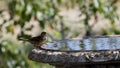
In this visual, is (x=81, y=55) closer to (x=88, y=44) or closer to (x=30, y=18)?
(x=88, y=44)

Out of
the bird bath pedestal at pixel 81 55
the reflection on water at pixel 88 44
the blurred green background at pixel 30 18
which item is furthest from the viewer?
the blurred green background at pixel 30 18

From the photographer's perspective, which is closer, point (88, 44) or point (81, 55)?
point (81, 55)

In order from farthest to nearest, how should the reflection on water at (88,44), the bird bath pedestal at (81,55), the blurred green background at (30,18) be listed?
the blurred green background at (30,18), the reflection on water at (88,44), the bird bath pedestal at (81,55)

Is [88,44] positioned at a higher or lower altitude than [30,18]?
lower

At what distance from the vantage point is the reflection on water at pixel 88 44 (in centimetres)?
445

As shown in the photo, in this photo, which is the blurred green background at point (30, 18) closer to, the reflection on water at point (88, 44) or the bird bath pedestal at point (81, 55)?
the reflection on water at point (88, 44)

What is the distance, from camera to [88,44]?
467 cm

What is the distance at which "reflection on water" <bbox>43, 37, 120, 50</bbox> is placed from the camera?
4449 mm

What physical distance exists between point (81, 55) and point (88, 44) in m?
0.52

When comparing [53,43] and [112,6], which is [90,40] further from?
[112,6]

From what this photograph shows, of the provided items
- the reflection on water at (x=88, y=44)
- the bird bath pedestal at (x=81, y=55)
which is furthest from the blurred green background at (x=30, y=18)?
the bird bath pedestal at (x=81, y=55)

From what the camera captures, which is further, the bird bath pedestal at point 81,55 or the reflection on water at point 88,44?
the reflection on water at point 88,44

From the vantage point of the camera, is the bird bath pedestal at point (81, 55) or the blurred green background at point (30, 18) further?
the blurred green background at point (30, 18)

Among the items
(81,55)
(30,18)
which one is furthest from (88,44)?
(30,18)
